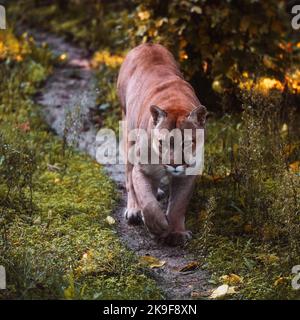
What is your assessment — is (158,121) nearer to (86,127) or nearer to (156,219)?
(156,219)

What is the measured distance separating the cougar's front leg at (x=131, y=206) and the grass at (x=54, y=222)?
0.66 feet

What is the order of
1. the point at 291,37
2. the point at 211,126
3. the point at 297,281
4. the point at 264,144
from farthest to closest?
the point at 291,37
the point at 211,126
the point at 264,144
the point at 297,281

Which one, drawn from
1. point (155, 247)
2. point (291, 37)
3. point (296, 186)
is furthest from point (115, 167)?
point (291, 37)

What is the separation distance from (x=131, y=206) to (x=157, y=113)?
1.24 m

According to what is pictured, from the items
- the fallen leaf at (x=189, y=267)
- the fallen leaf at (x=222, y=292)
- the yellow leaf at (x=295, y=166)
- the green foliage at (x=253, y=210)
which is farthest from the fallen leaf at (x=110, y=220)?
the yellow leaf at (x=295, y=166)

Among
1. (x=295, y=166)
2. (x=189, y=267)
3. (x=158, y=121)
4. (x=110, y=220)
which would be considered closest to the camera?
(x=189, y=267)

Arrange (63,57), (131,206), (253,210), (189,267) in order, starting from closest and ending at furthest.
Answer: (189,267), (253,210), (131,206), (63,57)

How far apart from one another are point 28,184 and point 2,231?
1030 millimetres

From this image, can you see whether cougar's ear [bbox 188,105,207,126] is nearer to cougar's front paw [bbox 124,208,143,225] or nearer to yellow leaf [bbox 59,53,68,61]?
cougar's front paw [bbox 124,208,143,225]

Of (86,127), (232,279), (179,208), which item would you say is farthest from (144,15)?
(232,279)

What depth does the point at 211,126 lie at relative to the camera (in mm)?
8758

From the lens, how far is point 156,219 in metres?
6.09
